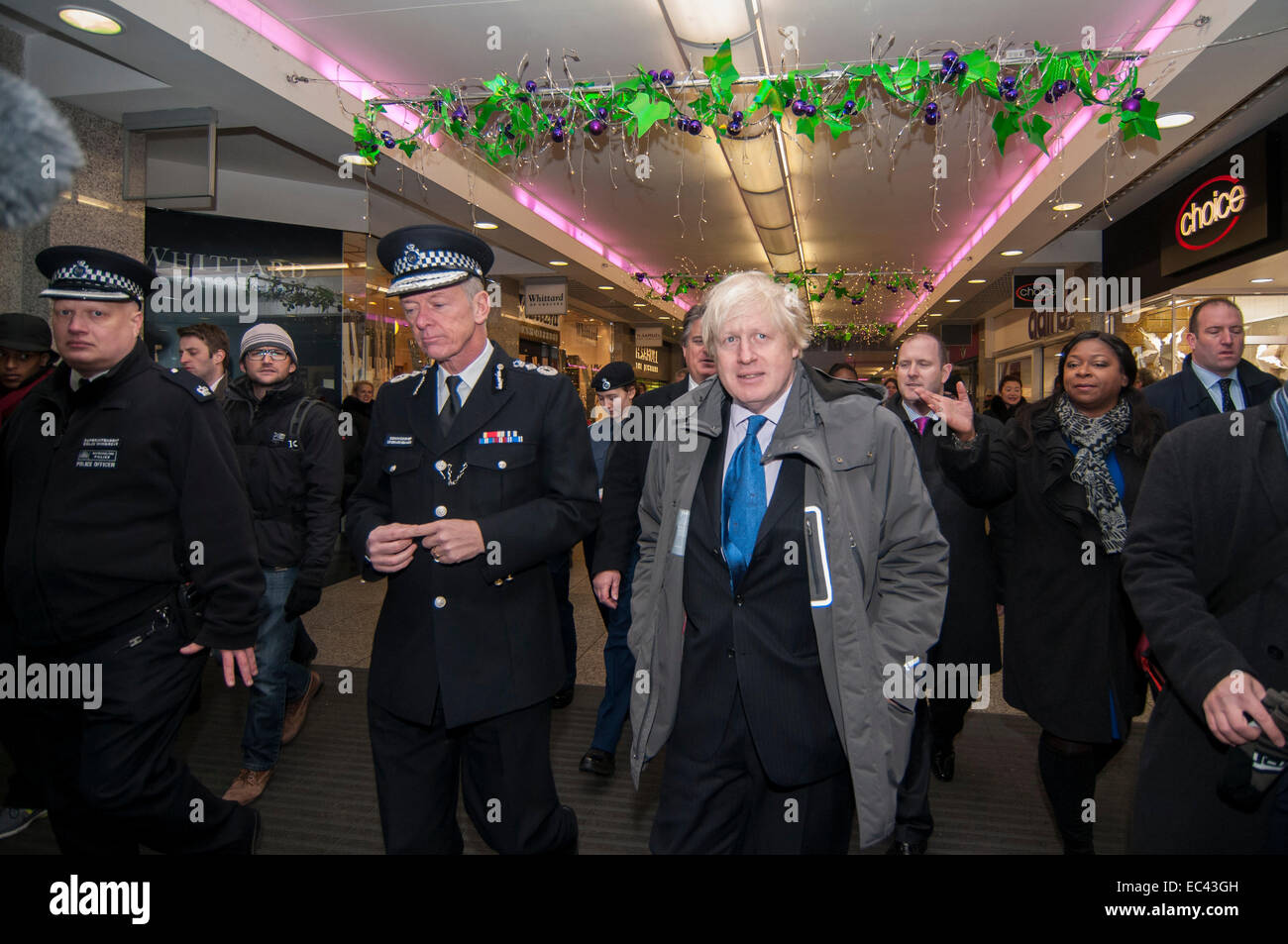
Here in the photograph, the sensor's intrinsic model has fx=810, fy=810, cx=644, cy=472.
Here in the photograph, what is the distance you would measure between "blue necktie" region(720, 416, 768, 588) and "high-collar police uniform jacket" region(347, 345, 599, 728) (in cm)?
48

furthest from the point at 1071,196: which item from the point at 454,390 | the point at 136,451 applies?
the point at 136,451

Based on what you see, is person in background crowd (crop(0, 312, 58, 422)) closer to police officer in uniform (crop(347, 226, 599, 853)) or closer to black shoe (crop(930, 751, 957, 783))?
police officer in uniform (crop(347, 226, 599, 853))

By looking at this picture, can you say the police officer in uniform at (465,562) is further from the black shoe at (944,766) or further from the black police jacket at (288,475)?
the black shoe at (944,766)

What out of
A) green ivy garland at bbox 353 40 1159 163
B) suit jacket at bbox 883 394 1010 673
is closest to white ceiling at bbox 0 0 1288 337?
green ivy garland at bbox 353 40 1159 163

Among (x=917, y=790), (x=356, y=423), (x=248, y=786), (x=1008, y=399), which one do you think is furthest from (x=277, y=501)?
(x=1008, y=399)

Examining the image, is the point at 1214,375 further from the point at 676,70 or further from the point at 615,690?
the point at 676,70

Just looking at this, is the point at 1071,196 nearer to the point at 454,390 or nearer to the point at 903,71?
the point at 903,71

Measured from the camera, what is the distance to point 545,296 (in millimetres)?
12586

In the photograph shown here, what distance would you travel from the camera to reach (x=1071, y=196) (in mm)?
7715

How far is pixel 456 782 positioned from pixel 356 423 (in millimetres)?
6434

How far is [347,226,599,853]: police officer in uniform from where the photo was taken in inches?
81.1

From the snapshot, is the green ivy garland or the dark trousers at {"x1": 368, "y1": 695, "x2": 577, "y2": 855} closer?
the dark trousers at {"x1": 368, "y1": 695, "x2": 577, "y2": 855}

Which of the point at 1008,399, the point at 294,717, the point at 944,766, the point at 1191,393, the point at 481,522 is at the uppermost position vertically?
the point at 1008,399
